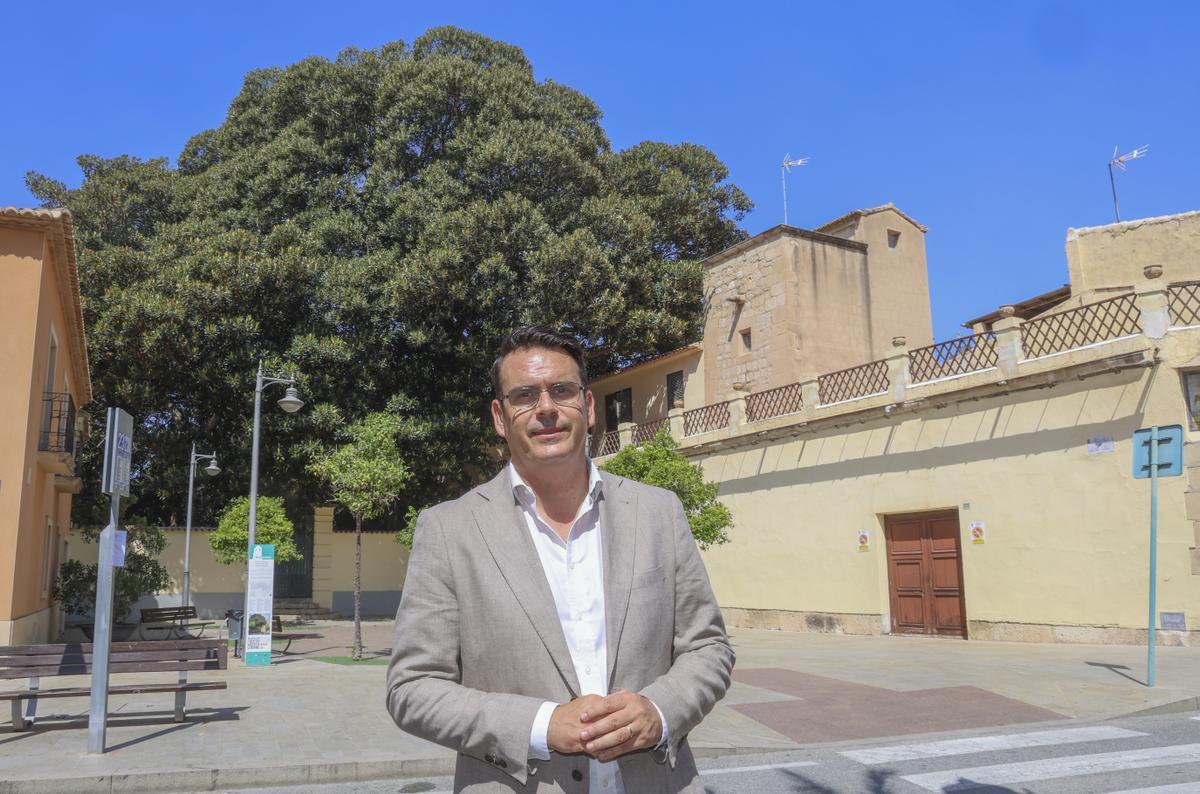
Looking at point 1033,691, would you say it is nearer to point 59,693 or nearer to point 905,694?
point 905,694

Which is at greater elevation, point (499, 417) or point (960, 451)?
point (960, 451)

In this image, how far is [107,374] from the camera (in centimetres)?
2462

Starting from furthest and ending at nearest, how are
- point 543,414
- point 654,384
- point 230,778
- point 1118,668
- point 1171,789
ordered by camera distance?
point 654,384, point 1118,668, point 230,778, point 1171,789, point 543,414

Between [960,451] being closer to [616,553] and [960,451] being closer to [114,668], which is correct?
[114,668]

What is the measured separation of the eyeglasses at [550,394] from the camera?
246cm

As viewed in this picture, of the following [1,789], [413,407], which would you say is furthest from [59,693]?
[413,407]

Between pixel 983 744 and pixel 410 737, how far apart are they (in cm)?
504

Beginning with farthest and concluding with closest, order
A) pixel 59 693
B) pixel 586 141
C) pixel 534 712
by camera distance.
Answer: pixel 586 141, pixel 59 693, pixel 534 712

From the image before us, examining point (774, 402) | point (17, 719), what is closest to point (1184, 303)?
point (774, 402)

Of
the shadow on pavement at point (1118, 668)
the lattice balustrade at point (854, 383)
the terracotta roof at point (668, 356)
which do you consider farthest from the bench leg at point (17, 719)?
the terracotta roof at point (668, 356)

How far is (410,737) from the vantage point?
8.08 m

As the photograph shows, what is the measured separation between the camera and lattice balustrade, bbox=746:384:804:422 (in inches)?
821

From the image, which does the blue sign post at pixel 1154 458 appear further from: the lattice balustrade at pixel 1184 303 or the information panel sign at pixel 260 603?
the information panel sign at pixel 260 603

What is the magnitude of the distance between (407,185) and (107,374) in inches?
387
